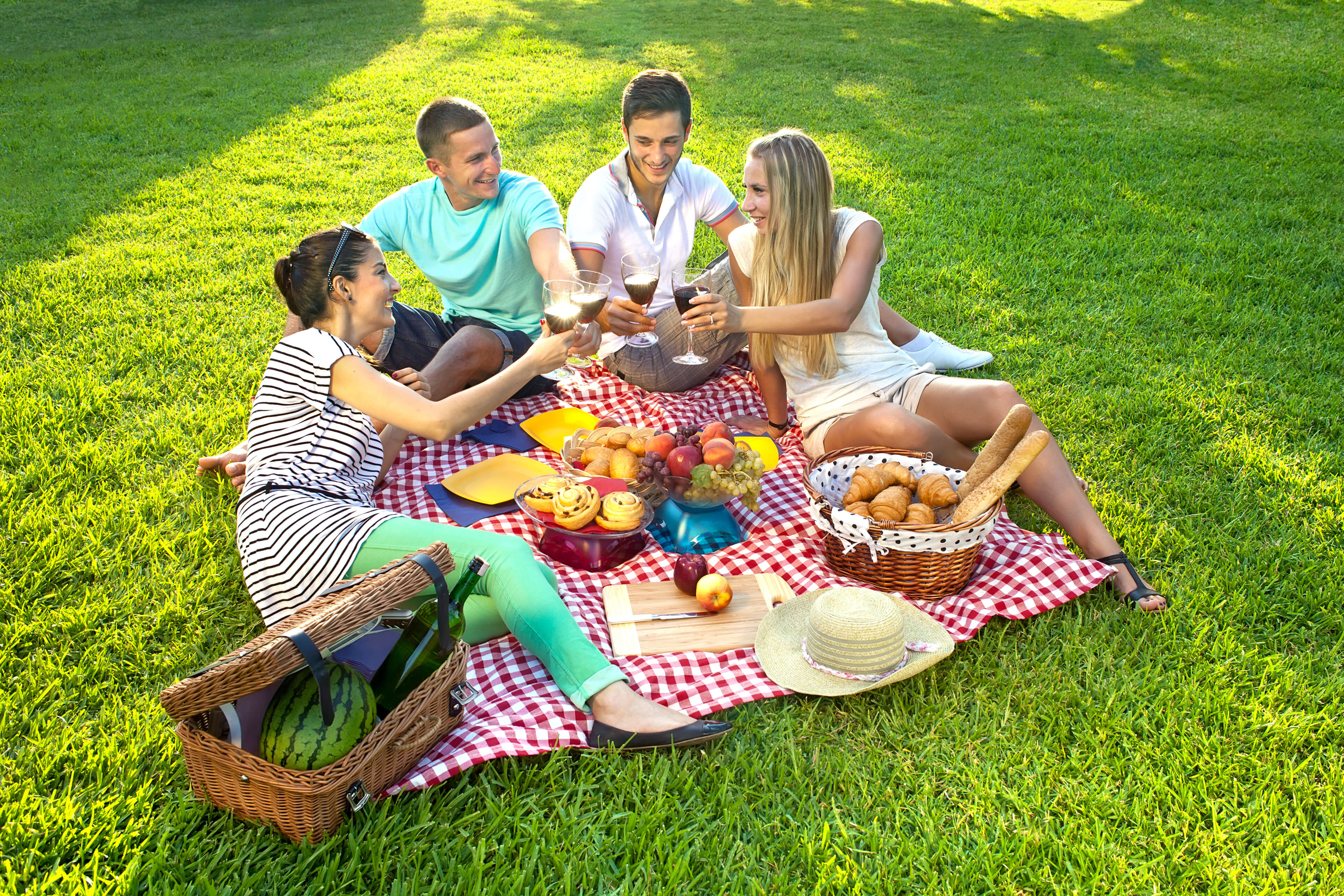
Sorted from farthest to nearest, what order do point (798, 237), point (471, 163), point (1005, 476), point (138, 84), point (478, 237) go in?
point (138, 84)
point (478, 237)
point (471, 163)
point (798, 237)
point (1005, 476)

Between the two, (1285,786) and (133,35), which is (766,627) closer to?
(1285,786)

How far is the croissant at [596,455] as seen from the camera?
13.8ft

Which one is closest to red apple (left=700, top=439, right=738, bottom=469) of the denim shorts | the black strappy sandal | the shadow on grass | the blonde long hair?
the blonde long hair

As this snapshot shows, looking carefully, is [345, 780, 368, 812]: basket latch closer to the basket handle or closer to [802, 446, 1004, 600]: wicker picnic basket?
the basket handle

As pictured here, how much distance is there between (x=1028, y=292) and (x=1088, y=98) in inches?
271

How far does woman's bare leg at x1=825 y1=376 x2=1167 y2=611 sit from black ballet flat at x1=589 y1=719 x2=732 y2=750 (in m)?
1.76

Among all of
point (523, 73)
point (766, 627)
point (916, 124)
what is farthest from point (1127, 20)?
point (766, 627)

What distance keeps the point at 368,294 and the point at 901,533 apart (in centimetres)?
232

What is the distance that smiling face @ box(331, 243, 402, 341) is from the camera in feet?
11.7

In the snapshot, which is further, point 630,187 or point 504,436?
point 630,187

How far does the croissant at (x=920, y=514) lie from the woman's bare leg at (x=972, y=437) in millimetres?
527

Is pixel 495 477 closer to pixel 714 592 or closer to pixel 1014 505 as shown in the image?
pixel 714 592

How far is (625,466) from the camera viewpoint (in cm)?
414

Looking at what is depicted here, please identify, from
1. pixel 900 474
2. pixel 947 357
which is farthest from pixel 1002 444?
pixel 947 357
